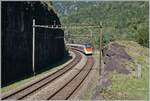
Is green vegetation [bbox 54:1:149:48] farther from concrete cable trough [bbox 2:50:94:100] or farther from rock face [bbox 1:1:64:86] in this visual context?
concrete cable trough [bbox 2:50:94:100]

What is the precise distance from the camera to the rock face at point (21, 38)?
35.8 metres

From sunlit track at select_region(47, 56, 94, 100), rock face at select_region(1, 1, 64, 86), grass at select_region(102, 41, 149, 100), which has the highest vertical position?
rock face at select_region(1, 1, 64, 86)

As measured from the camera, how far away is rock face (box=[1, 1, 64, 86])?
35.8 metres

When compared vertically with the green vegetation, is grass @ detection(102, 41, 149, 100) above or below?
below

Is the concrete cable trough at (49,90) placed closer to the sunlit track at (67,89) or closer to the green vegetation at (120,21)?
the sunlit track at (67,89)

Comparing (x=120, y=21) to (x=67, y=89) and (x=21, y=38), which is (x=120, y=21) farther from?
(x=67, y=89)

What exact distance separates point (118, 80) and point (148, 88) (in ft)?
12.8

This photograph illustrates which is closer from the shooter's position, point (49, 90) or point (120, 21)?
point (49, 90)

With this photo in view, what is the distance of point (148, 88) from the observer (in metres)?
25.6

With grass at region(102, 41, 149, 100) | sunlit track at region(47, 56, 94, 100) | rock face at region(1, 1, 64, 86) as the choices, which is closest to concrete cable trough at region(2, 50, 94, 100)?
sunlit track at region(47, 56, 94, 100)

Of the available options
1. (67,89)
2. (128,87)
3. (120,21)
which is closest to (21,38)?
(67,89)

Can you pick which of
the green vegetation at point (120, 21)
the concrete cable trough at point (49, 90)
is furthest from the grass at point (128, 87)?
the green vegetation at point (120, 21)

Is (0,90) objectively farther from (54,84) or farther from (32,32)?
(32,32)

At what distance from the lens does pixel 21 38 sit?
40.9 meters
